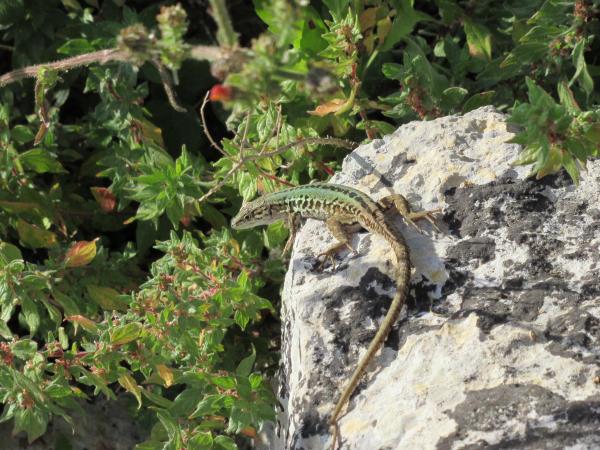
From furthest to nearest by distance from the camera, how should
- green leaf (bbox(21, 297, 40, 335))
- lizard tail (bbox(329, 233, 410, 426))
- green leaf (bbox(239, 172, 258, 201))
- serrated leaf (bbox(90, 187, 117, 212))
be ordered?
serrated leaf (bbox(90, 187, 117, 212))
green leaf (bbox(239, 172, 258, 201))
green leaf (bbox(21, 297, 40, 335))
lizard tail (bbox(329, 233, 410, 426))

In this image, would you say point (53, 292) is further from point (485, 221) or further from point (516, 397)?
point (516, 397)

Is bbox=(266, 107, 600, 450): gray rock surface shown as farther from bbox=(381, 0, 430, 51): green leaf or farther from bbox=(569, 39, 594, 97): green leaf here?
bbox=(381, 0, 430, 51): green leaf

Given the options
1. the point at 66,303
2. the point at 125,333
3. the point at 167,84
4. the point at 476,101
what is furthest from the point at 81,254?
the point at 476,101

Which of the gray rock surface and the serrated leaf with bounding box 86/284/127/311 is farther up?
the gray rock surface

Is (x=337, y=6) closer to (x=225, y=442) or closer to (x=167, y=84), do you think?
(x=167, y=84)

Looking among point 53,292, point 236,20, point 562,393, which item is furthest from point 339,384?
point 236,20

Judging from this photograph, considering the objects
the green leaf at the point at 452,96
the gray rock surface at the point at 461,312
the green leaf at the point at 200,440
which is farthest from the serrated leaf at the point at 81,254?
the green leaf at the point at 452,96

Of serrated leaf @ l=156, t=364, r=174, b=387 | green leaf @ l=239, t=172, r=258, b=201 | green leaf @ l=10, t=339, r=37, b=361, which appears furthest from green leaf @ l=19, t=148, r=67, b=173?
serrated leaf @ l=156, t=364, r=174, b=387
